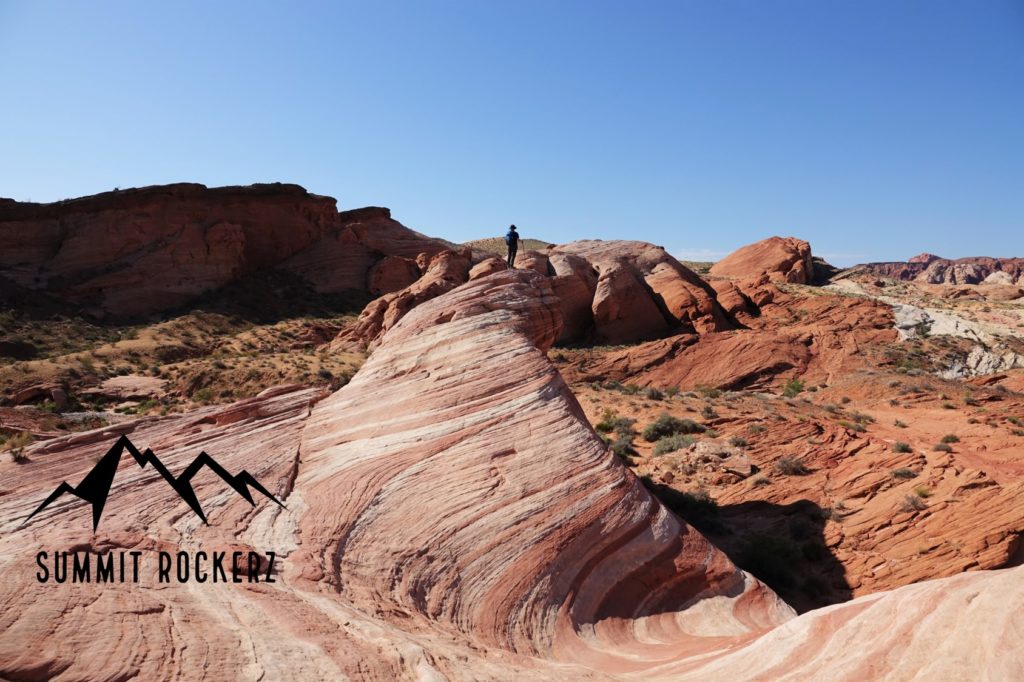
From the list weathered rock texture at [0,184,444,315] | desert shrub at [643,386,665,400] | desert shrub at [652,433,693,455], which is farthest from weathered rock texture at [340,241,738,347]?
desert shrub at [652,433,693,455]

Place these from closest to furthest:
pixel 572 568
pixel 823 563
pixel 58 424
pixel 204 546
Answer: pixel 204 546
pixel 572 568
pixel 823 563
pixel 58 424

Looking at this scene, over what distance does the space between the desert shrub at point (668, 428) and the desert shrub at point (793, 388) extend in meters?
11.0

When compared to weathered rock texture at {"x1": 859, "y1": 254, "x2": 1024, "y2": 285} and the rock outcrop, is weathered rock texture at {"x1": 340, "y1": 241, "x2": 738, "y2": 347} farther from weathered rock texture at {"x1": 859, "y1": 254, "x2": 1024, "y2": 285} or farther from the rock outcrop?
weathered rock texture at {"x1": 859, "y1": 254, "x2": 1024, "y2": 285}

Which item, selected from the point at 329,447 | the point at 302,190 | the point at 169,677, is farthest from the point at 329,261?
the point at 169,677

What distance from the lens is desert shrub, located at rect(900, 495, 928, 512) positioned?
Result: 12477 mm

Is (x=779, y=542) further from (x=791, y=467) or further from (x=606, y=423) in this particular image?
(x=606, y=423)

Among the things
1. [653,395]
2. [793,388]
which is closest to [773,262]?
[793,388]

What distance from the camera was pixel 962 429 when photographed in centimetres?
1853

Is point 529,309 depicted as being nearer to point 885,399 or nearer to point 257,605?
point 257,605

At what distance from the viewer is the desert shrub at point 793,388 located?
27627mm

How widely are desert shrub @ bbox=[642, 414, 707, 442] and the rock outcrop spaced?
38.2m

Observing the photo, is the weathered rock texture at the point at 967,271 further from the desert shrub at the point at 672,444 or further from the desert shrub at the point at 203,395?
the desert shrub at the point at 203,395

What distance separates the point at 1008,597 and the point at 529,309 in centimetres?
1019

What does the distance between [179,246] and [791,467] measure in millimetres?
38550
